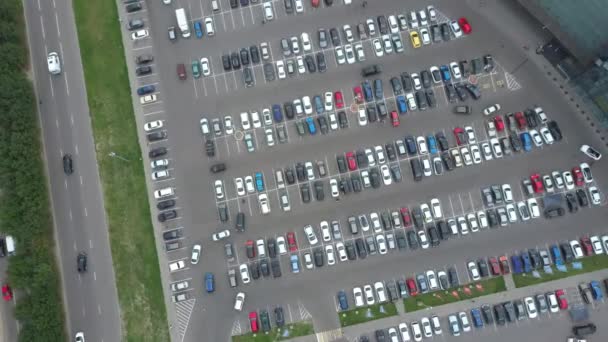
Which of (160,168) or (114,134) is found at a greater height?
(114,134)

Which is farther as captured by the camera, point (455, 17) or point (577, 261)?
point (455, 17)

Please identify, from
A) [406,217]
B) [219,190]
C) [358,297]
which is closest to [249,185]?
[219,190]

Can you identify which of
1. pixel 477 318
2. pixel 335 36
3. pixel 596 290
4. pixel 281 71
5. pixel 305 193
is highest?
pixel 335 36

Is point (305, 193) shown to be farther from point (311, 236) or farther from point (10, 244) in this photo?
point (10, 244)

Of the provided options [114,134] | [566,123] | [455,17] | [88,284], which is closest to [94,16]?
[114,134]

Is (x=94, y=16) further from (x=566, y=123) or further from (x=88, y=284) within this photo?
(x=566, y=123)

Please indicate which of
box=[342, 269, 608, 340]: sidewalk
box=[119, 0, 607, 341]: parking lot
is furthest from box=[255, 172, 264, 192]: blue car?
box=[342, 269, 608, 340]: sidewalk

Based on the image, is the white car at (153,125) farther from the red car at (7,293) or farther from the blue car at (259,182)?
the red car at (7,293)
